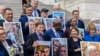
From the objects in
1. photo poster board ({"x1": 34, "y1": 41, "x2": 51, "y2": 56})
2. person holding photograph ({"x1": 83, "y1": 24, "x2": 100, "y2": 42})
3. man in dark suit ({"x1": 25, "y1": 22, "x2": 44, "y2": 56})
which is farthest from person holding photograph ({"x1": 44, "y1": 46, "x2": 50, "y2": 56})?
person holding photograph ({"x1": 83, "y1": 24, "x2": 100, "y2": 42})

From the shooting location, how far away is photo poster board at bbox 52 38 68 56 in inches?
332

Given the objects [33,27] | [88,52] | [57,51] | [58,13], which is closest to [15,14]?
[58,13]

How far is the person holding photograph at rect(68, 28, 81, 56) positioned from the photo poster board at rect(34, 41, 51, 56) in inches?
34.7

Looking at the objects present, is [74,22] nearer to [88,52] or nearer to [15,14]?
[88,52]

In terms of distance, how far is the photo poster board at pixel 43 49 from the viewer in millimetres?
7866

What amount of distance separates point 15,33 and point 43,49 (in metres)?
1.02

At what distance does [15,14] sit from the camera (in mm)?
13242

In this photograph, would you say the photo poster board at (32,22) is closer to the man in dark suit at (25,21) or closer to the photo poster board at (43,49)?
the man in dark suit at (25,21)

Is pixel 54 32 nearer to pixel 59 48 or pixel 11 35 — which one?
pixel 59 48

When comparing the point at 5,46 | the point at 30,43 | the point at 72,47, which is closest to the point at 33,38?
the point at 30,43

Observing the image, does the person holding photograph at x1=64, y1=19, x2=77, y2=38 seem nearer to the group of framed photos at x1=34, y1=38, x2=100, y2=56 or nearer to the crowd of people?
the crowd of people

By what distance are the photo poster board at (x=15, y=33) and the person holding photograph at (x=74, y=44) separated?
41.7 inches

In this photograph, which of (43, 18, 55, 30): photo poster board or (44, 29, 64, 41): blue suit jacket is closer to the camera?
(44, 29, 64, 41): blue suit jacket

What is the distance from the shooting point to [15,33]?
8.71 metres
